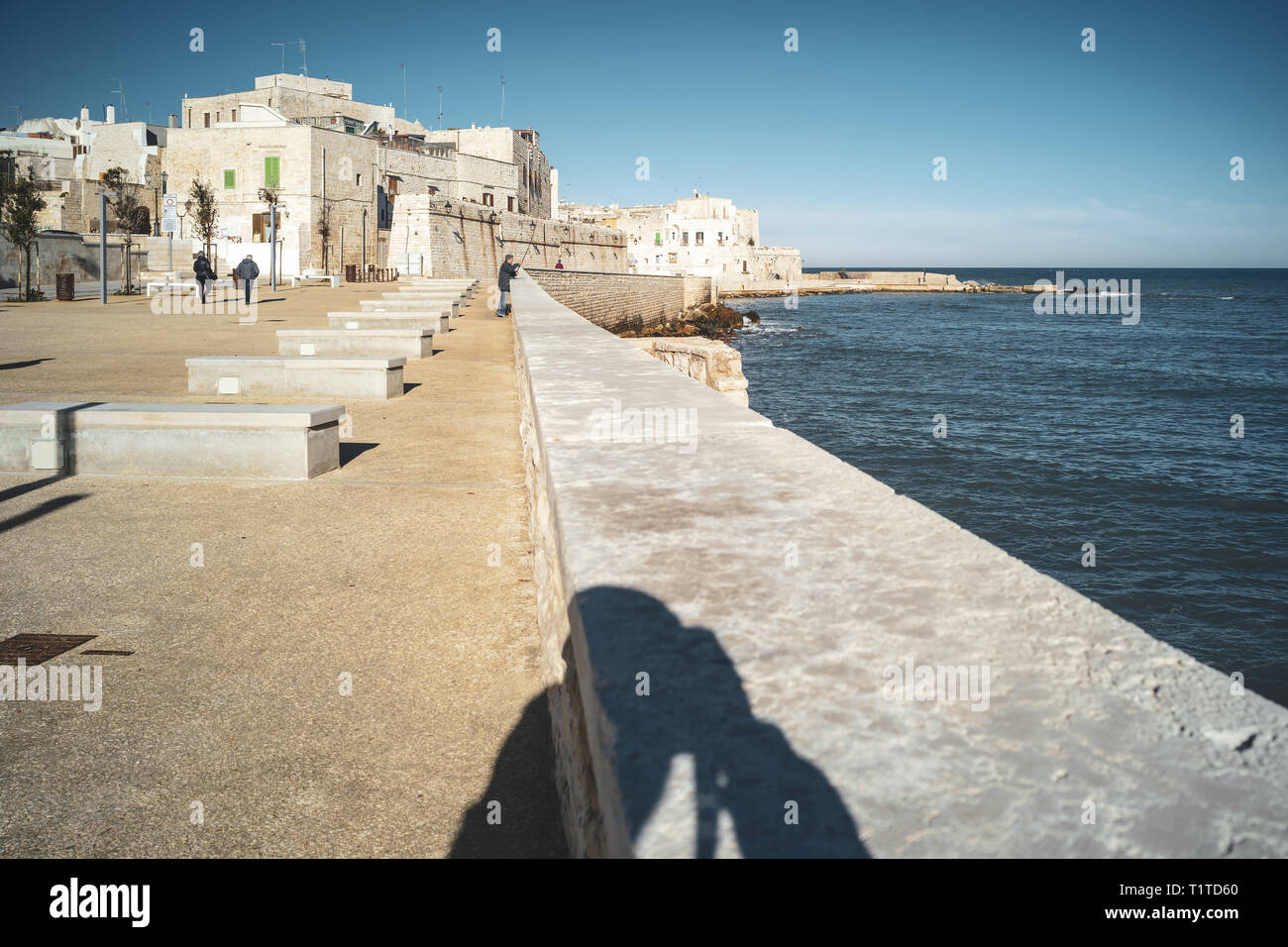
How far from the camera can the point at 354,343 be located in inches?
480

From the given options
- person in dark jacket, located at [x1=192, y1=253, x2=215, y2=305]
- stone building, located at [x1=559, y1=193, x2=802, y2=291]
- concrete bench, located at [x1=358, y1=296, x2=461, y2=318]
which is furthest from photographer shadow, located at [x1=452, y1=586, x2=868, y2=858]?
stone building, located at [x1=559, y1=193, x2=802, y2=291]

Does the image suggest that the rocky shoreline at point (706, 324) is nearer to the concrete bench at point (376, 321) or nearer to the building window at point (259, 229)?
the building window at point (259, 229)

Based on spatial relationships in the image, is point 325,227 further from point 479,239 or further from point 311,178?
point 479,239

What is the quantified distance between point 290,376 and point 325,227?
A: 41.2m

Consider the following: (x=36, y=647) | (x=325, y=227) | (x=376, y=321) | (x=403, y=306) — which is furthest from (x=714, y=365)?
(x=325, y=227)

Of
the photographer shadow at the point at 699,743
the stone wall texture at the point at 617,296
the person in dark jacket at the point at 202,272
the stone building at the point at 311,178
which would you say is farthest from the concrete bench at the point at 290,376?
the stone building at the point at 311,178

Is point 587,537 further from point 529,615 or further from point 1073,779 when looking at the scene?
point 529,615

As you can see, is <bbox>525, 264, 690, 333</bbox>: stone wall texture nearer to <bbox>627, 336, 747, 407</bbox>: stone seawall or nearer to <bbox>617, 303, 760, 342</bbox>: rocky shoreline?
<bbox>617, 303, 760, 342</bbox>: rocky shoreline

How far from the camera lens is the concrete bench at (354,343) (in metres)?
11.8

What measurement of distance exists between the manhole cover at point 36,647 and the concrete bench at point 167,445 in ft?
8.17

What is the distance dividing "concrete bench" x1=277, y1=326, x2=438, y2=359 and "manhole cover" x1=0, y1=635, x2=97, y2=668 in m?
8.07

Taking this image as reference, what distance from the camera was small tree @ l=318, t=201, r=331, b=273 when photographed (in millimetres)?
45906

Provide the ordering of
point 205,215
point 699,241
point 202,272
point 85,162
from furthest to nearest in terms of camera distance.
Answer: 1. point 699,241
2. point 85,162
3. point 205,215
4. point 202,272
